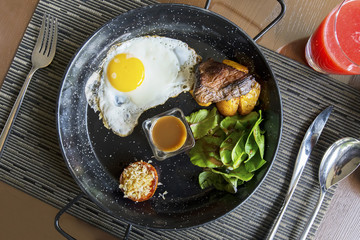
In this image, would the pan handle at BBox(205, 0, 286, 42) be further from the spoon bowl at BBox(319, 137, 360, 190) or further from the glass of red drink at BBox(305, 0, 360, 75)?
the spoon bowl at BBox(319, 137, 360, 190)

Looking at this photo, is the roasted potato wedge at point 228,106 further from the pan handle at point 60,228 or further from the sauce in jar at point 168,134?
the pan handle at point 60,228

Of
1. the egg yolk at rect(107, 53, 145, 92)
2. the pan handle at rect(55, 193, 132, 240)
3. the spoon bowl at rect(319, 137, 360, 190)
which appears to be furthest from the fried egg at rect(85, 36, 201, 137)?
the spoon bowl at rect(319, 137, 360, 190)

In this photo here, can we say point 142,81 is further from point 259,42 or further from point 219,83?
point 259,42

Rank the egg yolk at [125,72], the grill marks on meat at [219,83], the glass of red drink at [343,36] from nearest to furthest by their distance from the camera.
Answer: the glass of red drink at [343,36]
the grill marks on meat at [219,83]
the egg yolk at [125,72]

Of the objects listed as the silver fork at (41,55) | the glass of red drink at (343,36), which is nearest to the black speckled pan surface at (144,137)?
the silver fork at (41,55)

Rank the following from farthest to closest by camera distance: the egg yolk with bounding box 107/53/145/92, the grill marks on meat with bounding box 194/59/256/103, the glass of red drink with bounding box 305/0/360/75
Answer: the egg yolk with bounding box 107/53/145/92 < the grill marks on meat with bounding box 194/59/256/103 < the glass of red drink with bounding box 305/0/360/75

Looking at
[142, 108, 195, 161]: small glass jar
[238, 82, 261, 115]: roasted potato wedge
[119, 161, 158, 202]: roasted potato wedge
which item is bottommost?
[119, 161, 158, 202]: roasted potato wedge

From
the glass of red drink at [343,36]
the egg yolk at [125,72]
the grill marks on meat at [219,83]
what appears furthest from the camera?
the egg yolk at [125,72]

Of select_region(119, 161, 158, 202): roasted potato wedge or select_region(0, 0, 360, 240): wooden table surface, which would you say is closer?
select_region(119, 161, 158, 202): roasted potato wedge
